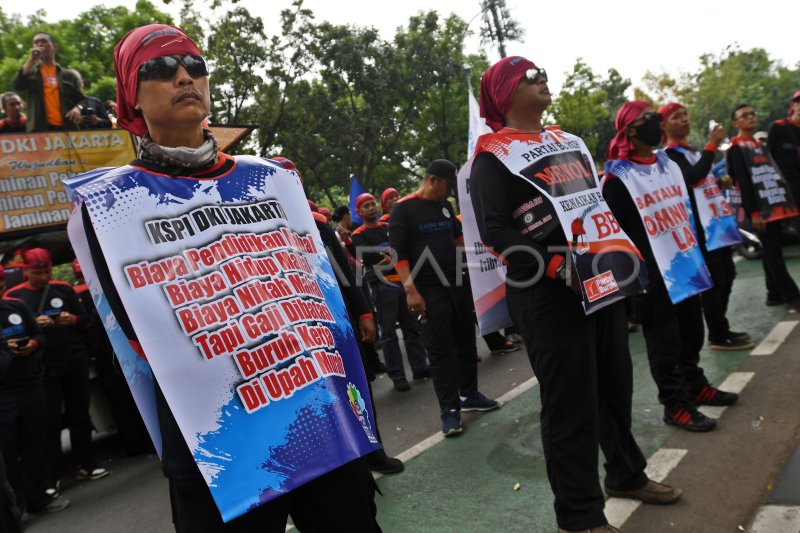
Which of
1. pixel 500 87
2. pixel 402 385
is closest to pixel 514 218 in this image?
pixel 500 87

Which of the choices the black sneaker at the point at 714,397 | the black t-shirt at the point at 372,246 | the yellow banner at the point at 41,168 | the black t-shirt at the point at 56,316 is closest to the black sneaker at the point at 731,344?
the black sneaker at the point at 714,397

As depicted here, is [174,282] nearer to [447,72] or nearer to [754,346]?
[754,346]

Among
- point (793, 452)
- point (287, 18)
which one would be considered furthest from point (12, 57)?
point (793, 452)

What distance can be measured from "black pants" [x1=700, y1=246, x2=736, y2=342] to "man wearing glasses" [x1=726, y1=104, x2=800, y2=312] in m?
1.13

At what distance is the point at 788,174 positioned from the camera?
6.76m

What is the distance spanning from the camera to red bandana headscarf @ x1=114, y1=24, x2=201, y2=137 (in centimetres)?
183

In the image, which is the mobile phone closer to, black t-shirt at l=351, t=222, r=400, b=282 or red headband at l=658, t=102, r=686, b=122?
black t-shirt at l=351, t=222, r=400, b=282

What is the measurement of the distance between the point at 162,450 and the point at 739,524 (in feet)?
8.27

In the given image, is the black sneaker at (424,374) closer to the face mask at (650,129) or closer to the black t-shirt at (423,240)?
the black t-shirt at (423,240)

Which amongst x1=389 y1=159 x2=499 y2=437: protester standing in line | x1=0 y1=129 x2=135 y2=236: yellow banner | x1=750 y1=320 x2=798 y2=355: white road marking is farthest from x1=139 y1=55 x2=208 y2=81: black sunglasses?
x1=0 y1=129 x2=135 y2=236: yellow banner

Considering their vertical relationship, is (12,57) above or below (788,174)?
above

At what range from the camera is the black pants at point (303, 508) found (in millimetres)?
1675

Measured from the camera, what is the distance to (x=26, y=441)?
524 centimetres

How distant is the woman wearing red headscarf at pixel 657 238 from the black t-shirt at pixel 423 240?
5.36ft
